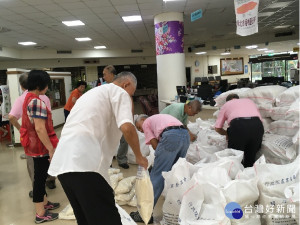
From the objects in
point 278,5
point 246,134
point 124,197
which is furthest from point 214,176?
point 278,5

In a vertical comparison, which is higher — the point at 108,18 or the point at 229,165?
the point at 108,18

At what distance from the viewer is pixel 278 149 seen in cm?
287

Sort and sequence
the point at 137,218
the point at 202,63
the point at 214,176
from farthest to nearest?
1. the point at 202,63
2. the point at 137,218
3. the point at 214,176

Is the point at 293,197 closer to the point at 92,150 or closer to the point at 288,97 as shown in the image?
the point at 92,150

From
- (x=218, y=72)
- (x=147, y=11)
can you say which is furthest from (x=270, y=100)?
(x=218, y=72)

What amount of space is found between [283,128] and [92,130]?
2364mm

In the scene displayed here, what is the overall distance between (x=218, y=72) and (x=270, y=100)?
15.9m

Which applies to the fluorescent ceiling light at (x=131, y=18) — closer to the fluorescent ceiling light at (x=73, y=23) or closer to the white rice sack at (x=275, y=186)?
the fluorescent ceiling light at (x=73, y=23)

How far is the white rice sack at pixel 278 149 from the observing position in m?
2.78

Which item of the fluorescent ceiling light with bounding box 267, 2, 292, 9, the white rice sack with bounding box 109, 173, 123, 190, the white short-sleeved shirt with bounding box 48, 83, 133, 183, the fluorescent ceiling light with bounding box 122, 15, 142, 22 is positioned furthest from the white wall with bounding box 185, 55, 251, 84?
the white short-sleeved shirt with bounding box 48, 83, 133, 183

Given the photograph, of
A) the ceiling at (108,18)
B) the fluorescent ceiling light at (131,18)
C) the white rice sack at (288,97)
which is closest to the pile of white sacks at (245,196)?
the white rice sack at (288,97)

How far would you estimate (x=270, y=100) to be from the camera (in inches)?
132

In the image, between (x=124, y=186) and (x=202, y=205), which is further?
(x=124, y=186)

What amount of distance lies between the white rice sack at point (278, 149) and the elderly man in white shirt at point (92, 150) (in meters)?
1.82
